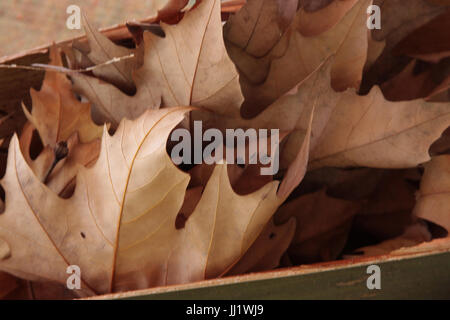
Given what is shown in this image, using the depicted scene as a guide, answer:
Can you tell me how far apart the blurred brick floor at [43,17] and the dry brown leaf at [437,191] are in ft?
1.82

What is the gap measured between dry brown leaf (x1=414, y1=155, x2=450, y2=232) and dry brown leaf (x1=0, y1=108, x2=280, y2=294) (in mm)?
62

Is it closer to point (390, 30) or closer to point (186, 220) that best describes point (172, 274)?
point (186, 220)

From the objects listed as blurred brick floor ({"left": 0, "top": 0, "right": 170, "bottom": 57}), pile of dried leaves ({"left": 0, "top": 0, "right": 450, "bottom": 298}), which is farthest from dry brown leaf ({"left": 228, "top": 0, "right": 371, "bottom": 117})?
blurred brick floor ({"left": 0, "top": 0, "right": 170, "bottom": 57})

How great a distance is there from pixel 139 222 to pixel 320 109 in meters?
0.07

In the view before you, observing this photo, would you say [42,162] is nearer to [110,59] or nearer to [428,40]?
[110,59]

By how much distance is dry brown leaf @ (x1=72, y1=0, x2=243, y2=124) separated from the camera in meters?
0.18

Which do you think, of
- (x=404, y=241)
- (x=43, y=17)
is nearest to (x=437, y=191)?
(x=404, y=241)

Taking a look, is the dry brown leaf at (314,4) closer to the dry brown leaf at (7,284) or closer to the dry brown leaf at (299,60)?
the dry brown leaf at (299,60)

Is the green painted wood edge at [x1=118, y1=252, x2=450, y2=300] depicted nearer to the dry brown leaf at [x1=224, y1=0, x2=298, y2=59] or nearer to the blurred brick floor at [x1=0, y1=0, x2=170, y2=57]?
the dry brown leaf at [x1=224, y1=0, x2=298, y2=59]

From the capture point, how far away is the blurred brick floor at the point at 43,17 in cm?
71

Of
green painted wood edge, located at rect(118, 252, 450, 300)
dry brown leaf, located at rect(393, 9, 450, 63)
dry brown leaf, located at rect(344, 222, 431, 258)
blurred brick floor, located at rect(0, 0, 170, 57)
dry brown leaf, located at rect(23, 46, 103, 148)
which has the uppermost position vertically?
blurred brick floor, located at rect(0, 0, 170, 57)

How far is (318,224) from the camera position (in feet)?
0.69

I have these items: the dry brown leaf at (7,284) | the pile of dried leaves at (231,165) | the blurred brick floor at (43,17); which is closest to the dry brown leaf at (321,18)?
the pile of dried leaves at (231,165)

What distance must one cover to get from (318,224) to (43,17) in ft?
2.07
